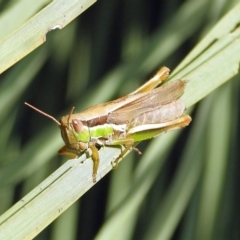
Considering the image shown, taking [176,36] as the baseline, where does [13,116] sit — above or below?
above

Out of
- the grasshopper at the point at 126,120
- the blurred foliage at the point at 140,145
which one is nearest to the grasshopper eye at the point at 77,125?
the grasshopper at the point at 126,120

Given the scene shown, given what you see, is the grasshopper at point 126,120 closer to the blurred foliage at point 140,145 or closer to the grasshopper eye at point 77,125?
the grasshopper eye at point 77,125

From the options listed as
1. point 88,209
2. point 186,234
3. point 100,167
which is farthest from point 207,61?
point 88,209

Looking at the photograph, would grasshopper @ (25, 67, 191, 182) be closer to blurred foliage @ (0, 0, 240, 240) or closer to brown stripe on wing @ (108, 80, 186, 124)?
brown stripe on wing @ (108, 80, 186, 124)

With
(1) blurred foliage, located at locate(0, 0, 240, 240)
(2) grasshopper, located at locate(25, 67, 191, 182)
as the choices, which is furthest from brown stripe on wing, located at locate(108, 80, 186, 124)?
(1) blurred foliage, located at locate(0, 0, 240, 240)

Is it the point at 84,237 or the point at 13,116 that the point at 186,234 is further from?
the point at 13,116

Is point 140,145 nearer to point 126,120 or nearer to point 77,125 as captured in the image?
point 126,120
